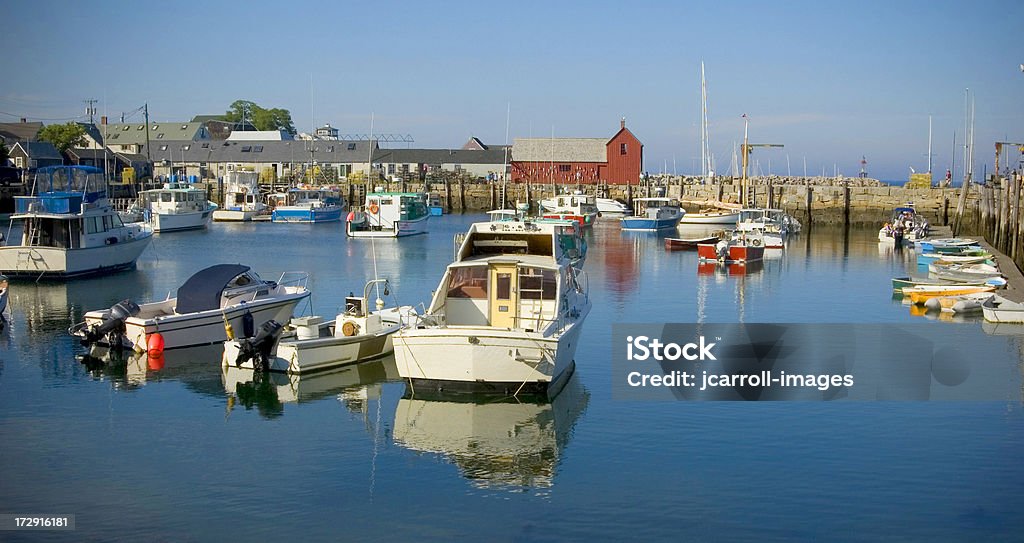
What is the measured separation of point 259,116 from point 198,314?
6243 inches

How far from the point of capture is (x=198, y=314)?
2586 cm

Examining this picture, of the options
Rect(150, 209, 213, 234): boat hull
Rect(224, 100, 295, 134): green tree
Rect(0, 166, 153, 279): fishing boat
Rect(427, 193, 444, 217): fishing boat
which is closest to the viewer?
Rect(0, 166, 153, 279): fishing boat

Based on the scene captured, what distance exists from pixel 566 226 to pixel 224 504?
96.5 ft

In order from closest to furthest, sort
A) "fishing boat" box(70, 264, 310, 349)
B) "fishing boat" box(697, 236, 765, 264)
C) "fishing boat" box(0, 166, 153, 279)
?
"fishing boat" box(70, 264, 310, 349) < "fishing boat" box(0, 166, 153, 279) < "fishing boat" box(697, 236, 765, 264)

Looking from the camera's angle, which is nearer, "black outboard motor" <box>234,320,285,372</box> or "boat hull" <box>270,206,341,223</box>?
"black outboard motor" <box>234,320,285,372</box>

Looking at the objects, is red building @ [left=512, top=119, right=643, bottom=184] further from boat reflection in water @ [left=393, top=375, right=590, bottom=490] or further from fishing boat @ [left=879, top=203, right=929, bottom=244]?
boat reflection in water @ [left=393, top=375, right=590, bottom=490]

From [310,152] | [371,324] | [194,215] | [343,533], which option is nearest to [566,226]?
[371,324]

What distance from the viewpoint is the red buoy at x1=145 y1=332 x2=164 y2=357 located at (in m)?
25.2

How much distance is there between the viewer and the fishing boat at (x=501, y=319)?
65.9ft

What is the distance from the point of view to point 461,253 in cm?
2327

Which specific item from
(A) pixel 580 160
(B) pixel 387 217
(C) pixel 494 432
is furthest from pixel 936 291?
(A) pixel 580 160

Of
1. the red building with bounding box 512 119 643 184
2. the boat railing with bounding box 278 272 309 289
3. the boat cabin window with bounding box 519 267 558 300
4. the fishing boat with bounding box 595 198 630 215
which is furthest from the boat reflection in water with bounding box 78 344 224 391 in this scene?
the red building with bounding box 512 119 643 184

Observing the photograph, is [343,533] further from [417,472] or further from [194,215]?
[194,215]

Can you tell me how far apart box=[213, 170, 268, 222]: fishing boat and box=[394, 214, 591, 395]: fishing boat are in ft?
216
